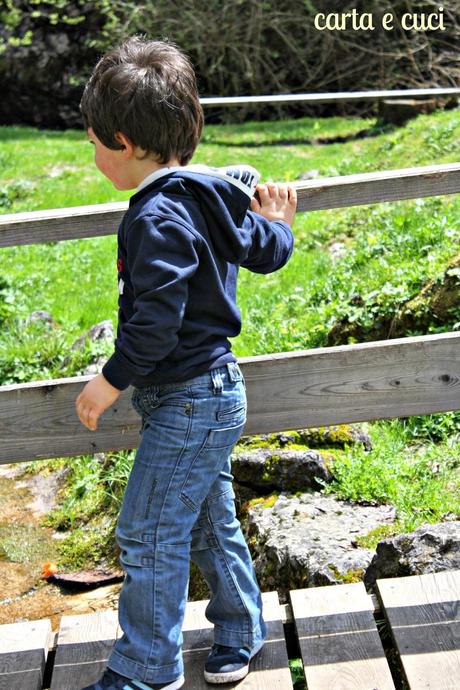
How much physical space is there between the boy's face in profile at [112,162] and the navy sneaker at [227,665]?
48.8 inches

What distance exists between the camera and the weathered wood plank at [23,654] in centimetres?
266

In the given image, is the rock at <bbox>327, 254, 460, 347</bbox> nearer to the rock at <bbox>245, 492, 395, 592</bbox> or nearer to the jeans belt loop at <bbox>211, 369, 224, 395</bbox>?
the rock at <bbox>245, 492, 395, 592</bbox>

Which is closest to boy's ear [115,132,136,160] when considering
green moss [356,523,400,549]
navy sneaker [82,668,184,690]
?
navy sneaker [82,668,184,690]

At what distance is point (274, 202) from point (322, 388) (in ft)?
2.09

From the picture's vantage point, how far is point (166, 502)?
2385mm

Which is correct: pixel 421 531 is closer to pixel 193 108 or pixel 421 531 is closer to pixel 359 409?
pixel 359 409

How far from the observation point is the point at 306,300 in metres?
6.60

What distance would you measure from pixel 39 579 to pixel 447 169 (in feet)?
9.20

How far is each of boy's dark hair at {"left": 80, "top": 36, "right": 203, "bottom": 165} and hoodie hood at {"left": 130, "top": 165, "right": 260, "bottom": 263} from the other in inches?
2.9


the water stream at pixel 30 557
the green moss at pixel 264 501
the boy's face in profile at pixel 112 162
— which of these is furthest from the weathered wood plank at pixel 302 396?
the water stream at pixel 30 557

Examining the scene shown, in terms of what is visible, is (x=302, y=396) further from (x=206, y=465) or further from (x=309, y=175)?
(x=309, y=175)

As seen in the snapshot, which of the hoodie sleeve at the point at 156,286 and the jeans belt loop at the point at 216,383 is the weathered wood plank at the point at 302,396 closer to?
the jeans belt loop at the point at 216,383

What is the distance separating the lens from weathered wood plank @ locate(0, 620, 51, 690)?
2.66 m

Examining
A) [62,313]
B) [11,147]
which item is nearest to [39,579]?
[62,313]
